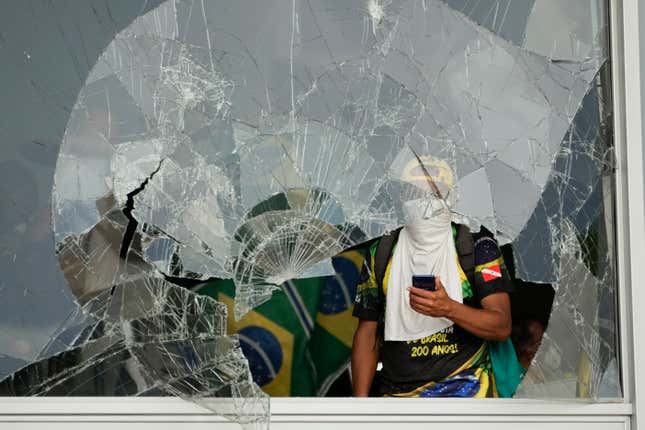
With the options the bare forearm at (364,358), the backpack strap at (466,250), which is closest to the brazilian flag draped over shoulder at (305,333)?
the bare forearm at (364,358)

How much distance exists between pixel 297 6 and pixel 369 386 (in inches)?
43.9

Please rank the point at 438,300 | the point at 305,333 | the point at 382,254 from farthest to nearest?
the point at 305,333 → the point at 382,254 → the point at 438,300

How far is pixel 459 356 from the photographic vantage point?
254 cm

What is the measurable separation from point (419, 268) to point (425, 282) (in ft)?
0.26

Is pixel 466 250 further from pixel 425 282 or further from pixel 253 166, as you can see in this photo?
pixel 253 166

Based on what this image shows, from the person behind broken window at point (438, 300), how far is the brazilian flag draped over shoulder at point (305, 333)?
25.5 inches

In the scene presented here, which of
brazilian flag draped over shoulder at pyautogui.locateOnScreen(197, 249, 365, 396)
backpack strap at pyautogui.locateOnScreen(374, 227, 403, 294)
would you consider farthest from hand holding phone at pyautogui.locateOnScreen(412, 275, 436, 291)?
brazilian flag draped over shoulder at pyautogui.locateOnScreen(197, 249, 365, 396)

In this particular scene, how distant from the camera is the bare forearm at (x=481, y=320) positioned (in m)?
2.49

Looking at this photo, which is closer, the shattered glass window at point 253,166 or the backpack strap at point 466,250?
the shattered glass window at point 253,166

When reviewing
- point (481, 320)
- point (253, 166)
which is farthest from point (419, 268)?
point (253, 166)

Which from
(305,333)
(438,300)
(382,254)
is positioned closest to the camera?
(438,300)

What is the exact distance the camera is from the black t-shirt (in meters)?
2.53

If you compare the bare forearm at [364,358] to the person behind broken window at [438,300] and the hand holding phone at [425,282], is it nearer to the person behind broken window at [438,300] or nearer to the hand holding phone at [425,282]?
the person behind broken window at [438,300]

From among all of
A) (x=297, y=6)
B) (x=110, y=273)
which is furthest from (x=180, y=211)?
(x=297, y=6)
